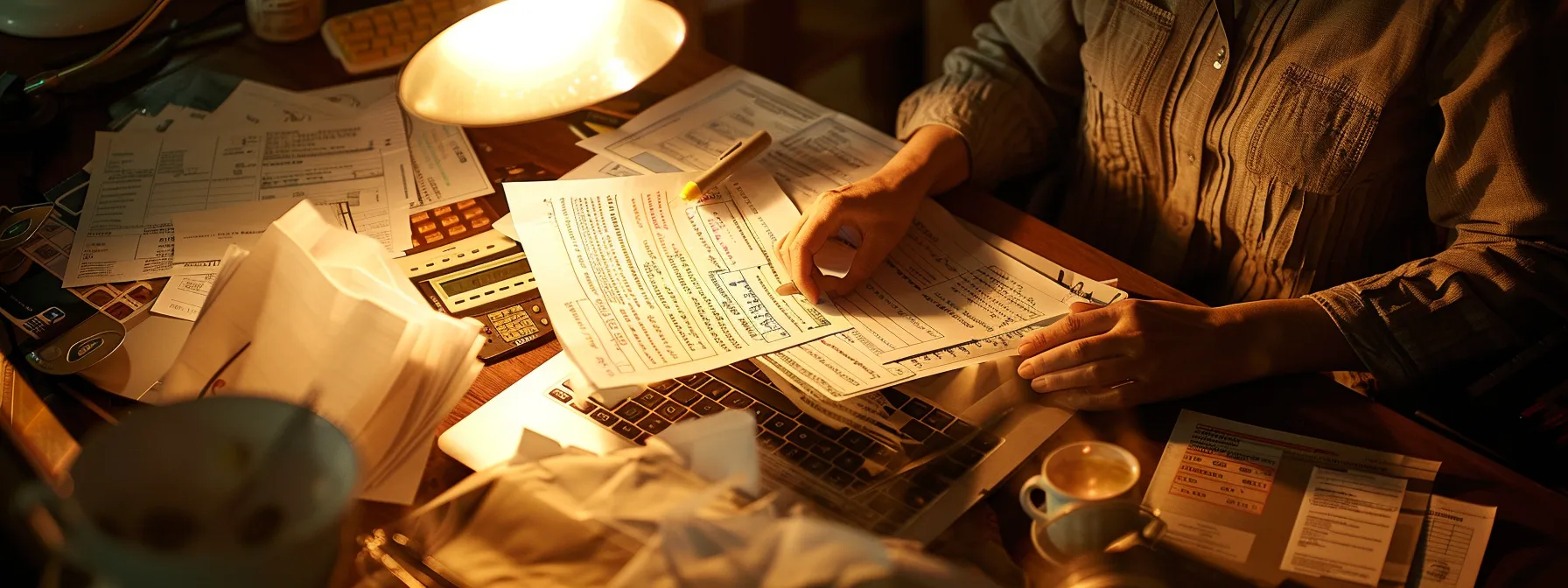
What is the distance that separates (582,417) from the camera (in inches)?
32.3

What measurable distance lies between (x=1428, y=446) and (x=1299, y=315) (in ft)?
0.48

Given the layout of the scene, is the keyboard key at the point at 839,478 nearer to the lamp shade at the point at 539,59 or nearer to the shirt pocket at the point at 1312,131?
the lamp shade at the point at 539,59

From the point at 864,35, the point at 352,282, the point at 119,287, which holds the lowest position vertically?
the point at 864,35

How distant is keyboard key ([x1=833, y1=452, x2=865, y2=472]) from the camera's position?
0.78 meters

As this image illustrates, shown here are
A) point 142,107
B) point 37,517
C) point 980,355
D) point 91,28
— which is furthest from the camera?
point 91,28

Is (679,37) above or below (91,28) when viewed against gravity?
above

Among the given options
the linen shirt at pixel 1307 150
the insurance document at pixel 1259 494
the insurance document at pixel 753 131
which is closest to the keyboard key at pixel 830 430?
the insurance document at pixel 1259 494

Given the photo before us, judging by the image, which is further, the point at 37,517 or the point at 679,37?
the point at 679,37

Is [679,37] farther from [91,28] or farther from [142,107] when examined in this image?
[91,28]

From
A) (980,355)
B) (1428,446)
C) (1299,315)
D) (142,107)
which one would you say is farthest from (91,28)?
(1428,446)

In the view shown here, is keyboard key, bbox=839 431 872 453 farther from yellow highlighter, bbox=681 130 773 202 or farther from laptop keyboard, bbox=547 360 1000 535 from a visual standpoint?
yellow highlighter, bbox=681 130 773 202

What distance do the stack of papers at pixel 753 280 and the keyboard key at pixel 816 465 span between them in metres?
0.05

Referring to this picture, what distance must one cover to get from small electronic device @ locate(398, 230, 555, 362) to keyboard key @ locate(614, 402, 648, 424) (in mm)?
126

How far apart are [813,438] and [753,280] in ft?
0.68
